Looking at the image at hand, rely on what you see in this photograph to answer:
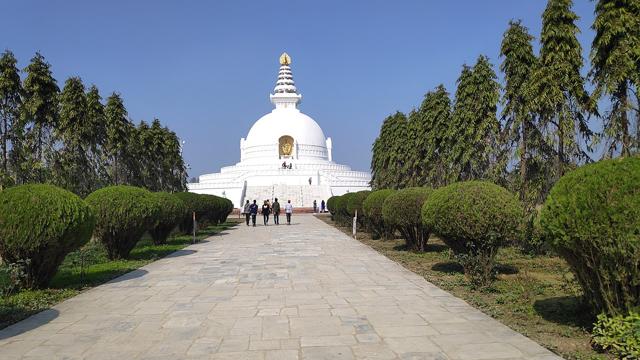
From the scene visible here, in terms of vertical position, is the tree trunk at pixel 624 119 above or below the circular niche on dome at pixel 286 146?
below

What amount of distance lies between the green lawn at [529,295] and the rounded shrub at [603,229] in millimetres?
618

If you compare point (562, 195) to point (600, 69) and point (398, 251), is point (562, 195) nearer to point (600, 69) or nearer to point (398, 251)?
point (600, 69)

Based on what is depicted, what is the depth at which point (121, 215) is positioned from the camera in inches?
539

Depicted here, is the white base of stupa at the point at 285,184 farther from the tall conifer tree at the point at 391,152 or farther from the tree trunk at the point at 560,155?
the tree trunk at the point at 560,155

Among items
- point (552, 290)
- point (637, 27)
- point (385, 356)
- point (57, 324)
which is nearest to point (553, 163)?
point (637, 27)

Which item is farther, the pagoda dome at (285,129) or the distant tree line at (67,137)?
the pagoda dome at (285,129)

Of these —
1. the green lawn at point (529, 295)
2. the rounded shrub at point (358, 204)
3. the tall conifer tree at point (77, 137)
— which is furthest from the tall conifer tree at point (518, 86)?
the tall conifer tree at point (77, 137)

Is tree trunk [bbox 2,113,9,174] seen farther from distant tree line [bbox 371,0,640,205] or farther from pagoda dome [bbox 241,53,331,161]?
pagoda dome [bbox 241,53,331,161]

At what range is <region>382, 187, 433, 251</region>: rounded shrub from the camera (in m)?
14.6

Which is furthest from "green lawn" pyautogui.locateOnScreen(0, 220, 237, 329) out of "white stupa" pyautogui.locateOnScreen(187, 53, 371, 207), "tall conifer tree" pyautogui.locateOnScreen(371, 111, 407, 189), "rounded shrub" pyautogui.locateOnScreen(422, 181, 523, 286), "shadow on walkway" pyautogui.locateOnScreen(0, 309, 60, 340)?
"white stupa" pyautogui.locateOnScreen(187, 53, 371, 207)

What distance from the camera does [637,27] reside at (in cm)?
1200

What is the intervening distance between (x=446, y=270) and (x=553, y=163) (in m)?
5.53

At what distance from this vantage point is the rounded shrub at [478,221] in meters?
10.2

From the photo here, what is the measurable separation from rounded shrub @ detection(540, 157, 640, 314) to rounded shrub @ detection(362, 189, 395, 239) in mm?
11290
